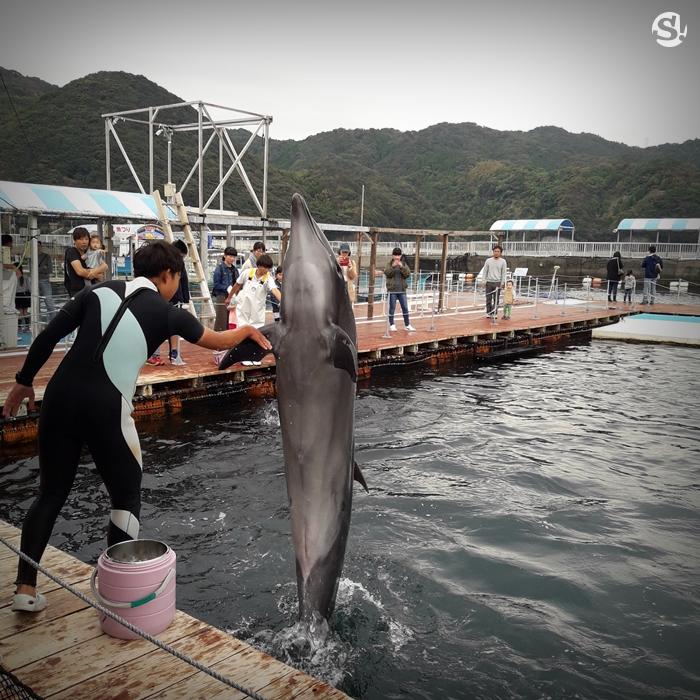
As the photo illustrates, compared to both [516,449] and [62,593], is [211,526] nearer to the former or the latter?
[62,593]

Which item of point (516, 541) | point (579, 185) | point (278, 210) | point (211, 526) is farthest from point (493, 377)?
point (579, 185)

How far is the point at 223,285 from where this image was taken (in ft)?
39.2

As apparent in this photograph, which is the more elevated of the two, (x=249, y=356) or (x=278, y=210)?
(x=278, y=210)

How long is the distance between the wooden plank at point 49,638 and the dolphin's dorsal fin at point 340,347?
1.84 m

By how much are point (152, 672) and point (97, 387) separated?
4.54 feet

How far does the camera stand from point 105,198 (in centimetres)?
1346

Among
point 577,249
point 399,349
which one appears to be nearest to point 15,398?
point 399,349

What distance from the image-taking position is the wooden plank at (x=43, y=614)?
10.9ft

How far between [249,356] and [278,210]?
61.4 metres

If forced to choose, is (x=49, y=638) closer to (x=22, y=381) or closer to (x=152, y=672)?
(x=152, y=672)

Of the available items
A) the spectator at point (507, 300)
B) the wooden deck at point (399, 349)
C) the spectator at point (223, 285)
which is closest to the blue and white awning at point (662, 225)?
the wooden deck at point (399, 349)

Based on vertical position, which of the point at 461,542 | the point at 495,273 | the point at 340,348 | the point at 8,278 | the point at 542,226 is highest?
the point at 542,226

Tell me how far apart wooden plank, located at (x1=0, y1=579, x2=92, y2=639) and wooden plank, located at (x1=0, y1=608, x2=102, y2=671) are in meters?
0.04

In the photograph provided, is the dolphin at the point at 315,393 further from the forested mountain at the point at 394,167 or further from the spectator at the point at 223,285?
the forested mountain at the point at 394,167
